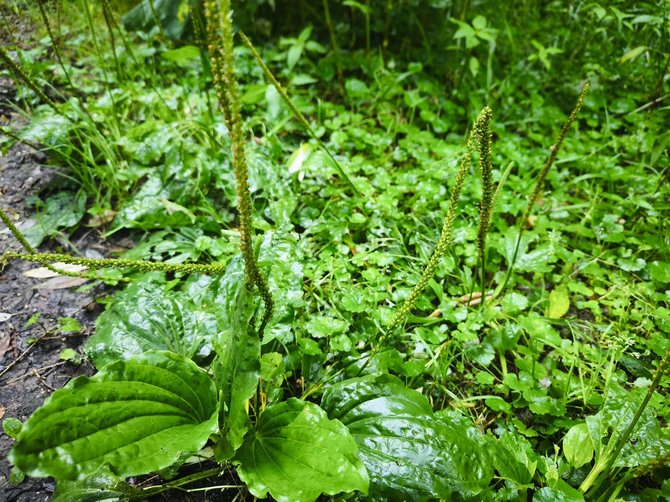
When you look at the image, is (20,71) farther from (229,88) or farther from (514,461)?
(514,461)

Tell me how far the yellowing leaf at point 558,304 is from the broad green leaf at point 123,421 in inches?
65.9

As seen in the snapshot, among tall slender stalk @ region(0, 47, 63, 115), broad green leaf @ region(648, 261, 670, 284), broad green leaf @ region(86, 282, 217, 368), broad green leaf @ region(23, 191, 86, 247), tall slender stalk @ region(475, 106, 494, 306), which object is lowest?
broad green leaf @ region(648, 261, 670, 284)

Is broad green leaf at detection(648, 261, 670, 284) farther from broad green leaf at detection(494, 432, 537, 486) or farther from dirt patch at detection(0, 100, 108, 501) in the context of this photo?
dirt patch at detection(0, 100, 108, 501)

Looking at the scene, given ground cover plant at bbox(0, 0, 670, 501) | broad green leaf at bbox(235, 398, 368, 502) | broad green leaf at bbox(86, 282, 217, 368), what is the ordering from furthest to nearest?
broad green leaf at bbox(86, 282, 217, 368), ground cover plant at bbox(0, 0, 670, 501), broad green leaf at bbox(235, 398, 368, 502)

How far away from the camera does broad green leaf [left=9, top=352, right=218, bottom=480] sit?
1.14 metres

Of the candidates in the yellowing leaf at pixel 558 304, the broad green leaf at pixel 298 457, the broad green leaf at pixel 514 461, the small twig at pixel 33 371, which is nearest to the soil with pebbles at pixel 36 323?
the small twig at pixel 33 371

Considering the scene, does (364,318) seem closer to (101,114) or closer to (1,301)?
(1,301)

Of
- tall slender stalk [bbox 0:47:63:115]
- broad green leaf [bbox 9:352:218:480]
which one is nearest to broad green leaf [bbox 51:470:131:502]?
broad green leaf [bbox 9:352:218:480]

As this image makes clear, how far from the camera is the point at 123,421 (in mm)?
1321

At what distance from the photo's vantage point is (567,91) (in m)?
3.43

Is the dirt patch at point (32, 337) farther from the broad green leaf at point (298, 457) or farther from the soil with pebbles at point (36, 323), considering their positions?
the broad green leaf at point (298, 457)

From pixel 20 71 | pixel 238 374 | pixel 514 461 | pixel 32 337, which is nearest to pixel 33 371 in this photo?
pixel 32 337

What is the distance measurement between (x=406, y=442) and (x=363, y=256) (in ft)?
3.29

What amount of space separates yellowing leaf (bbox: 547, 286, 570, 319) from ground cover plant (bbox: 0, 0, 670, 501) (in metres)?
0.01
